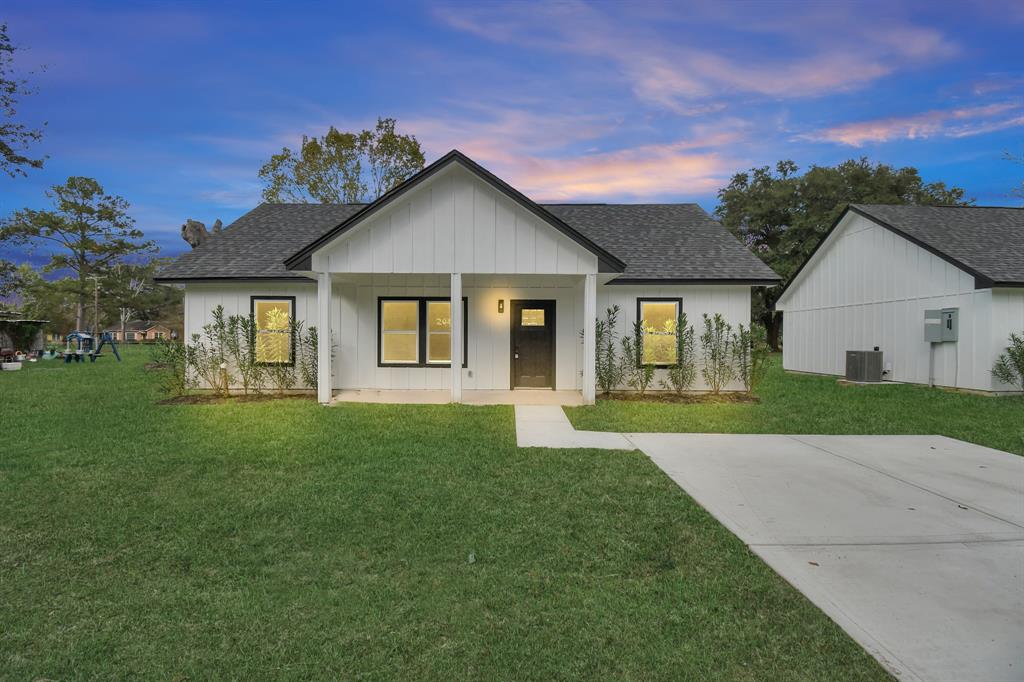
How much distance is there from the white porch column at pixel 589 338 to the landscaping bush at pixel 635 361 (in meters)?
1.83

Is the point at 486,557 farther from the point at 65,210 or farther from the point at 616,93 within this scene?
the point at 65,210

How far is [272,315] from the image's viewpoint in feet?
41.0

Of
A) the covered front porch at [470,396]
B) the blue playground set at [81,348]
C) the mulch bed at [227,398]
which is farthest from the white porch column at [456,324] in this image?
the blue playground set at [81,348]

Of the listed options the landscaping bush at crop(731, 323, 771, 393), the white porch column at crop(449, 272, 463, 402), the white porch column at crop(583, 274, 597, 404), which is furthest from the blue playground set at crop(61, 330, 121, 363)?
the landscaping bush at crop(731, 323, 771, 393)

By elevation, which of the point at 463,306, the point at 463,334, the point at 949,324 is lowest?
the point at 463,334

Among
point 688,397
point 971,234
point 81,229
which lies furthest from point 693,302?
point 81,229

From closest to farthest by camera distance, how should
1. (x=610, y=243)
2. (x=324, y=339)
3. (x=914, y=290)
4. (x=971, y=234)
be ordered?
(x=324, y=339), (x=610, y=243), (x=914, y=290), (x=971, y=234)

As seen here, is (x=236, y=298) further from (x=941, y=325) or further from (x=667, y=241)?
(x=941, y=325)

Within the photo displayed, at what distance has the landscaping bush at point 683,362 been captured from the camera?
11977mm

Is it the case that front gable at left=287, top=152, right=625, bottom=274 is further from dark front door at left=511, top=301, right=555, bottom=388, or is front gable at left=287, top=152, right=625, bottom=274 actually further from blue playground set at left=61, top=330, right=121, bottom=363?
blue playground set at left=61, top=330, right=121, bottom=363

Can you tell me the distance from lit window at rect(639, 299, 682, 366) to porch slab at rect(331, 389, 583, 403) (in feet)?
6.70

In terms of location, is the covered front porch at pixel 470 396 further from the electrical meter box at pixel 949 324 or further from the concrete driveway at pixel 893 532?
the electrical meter box at pixel 949 324

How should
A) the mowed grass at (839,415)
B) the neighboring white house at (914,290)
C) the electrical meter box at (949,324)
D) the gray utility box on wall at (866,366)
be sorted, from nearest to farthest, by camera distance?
the mowed grass at (839,415) < the neighboring white house at (914,290) < the electrical meter box at (949,324) < the gray utility box on wall at (866,366)

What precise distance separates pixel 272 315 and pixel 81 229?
134 ft
